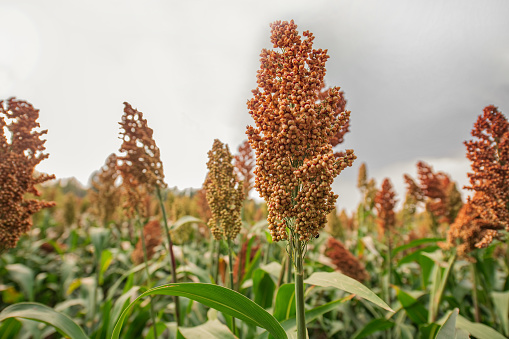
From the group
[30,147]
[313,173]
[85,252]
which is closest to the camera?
[313,173]

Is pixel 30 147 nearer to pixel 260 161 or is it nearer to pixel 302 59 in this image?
pixel 260 161

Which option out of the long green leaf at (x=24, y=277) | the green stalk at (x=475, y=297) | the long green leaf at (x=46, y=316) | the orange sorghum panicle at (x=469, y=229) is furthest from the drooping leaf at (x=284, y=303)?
the long green leaf at (x=24, y=277)

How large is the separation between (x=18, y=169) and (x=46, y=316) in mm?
1229

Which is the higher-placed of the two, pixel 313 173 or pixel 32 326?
pixel 313 173

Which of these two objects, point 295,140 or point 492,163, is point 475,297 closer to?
point 492,163

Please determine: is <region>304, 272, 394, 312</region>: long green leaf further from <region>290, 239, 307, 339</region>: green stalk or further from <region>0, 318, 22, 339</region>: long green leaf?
<region>0, 318, 22, 339</region>: long green leaf

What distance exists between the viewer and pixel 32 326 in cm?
302

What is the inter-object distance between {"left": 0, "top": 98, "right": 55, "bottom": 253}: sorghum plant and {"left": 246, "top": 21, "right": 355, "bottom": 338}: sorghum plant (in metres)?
2.09

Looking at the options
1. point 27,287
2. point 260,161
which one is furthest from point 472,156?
point 27,287

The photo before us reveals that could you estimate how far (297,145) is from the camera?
1438 mm

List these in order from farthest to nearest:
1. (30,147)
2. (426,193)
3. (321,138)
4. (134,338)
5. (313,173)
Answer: (426,193)
(134,338)
(30,147)
(321,138)
(313,173)

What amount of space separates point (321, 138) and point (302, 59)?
0.45 m

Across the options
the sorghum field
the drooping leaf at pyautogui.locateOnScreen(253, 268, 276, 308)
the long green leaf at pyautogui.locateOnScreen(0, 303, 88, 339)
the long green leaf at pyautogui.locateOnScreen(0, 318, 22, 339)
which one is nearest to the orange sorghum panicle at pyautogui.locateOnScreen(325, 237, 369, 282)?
the sorghum field

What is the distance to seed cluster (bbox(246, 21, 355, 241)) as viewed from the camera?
1.37 m
